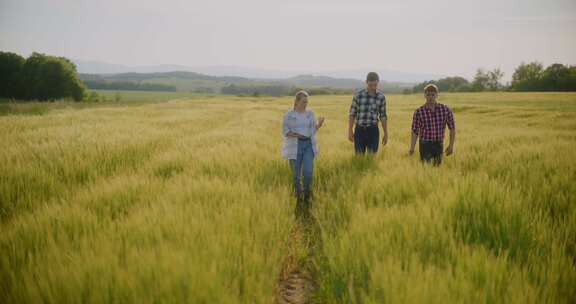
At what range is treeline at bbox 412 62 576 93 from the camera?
73625mm

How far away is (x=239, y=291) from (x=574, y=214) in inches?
144

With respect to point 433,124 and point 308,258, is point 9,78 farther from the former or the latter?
point 308,258

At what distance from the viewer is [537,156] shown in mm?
6344

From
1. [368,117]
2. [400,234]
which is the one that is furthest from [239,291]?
[368,117]

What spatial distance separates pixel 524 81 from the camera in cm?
8200

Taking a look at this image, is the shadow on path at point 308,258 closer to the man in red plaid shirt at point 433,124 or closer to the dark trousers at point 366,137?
the dark trousers at point 366,137

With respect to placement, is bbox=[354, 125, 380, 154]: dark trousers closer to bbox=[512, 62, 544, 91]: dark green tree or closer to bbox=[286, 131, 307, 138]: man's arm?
bbox=[286, 131, 307, 138]: man's arm

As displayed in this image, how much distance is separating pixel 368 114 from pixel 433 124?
52.9 inches

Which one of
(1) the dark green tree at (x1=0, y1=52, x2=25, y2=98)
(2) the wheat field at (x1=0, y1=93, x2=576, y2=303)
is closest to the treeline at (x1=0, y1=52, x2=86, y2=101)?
(1) the dark green tree at (x1=0, y1=52, x2=25, y2=98)

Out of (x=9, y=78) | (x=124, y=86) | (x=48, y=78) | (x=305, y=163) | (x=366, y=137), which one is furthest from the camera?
(x=124, y=86)

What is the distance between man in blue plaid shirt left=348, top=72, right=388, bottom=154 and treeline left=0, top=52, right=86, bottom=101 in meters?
66.3

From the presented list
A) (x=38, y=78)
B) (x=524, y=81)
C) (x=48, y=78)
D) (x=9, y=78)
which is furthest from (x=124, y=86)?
(x=524, y=81)

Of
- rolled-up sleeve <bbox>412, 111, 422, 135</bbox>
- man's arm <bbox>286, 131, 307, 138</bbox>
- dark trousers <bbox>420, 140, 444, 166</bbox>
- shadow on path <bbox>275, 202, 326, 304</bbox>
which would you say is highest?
rolled-up sleeve <bbox>412, 111, 422, 135</bbox>

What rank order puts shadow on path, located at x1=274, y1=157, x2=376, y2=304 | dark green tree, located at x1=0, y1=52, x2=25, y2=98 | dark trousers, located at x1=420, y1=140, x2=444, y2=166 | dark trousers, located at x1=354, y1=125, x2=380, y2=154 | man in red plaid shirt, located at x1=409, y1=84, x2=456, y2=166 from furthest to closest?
1. dark green tree, located at x1=0, y1=52, x2=25, y2=98
2. dark trousers, located at x1=354, y1=125, x2=380, y2=154
3. dark trousers, located at x1=420, y1=140, x2=444, y2=166
4. man in red plaid shirt, located at x1=409, y1=84, x2=456, y2=166
5. shadow on path, located at x1=274, y1=157, x2=376, y2=304
